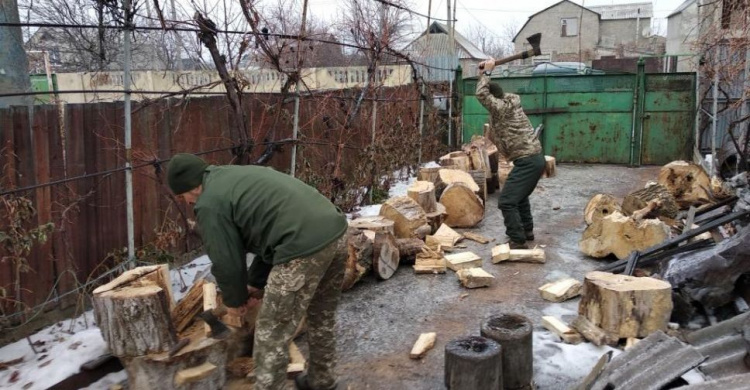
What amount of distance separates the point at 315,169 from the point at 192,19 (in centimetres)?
313

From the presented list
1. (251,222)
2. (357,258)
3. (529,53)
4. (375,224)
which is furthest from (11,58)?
(529,53)

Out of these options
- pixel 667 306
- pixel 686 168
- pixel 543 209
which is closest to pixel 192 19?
pixel 667 306

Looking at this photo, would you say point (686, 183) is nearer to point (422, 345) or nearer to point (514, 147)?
point (514, 147)

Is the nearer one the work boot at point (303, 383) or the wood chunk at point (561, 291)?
the work boot at point (303, 383)

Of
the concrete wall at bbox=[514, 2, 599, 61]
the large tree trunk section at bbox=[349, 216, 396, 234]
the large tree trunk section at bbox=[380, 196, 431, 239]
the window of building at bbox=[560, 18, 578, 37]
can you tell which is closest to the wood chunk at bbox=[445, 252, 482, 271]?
the large tree trunk section at bbox=[349, 216, 396, 234]

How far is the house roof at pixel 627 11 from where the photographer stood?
5974 cm

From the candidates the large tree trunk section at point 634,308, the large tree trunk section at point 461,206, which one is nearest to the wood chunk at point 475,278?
the large tree trunk section at point 634,308

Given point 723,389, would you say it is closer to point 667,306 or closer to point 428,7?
point 667,306

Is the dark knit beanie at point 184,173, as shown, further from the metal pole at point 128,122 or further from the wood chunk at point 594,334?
the wood chunk at point 594,334

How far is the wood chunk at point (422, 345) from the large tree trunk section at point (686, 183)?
4934 mm

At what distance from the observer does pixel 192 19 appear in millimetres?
5000

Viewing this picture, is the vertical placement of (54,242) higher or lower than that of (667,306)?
higher

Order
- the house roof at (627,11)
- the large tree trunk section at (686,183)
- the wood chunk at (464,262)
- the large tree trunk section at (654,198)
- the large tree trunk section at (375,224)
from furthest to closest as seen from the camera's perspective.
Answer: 1. the house roof at (627,11)
2. the large tree trunk section at (686,183)
3. the large tree trunk section at (654,198)
4. the large tree trunk section at (375,224)
5. the wood chunk at (464,262)

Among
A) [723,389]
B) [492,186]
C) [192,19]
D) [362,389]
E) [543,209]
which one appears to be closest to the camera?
[723,389]
